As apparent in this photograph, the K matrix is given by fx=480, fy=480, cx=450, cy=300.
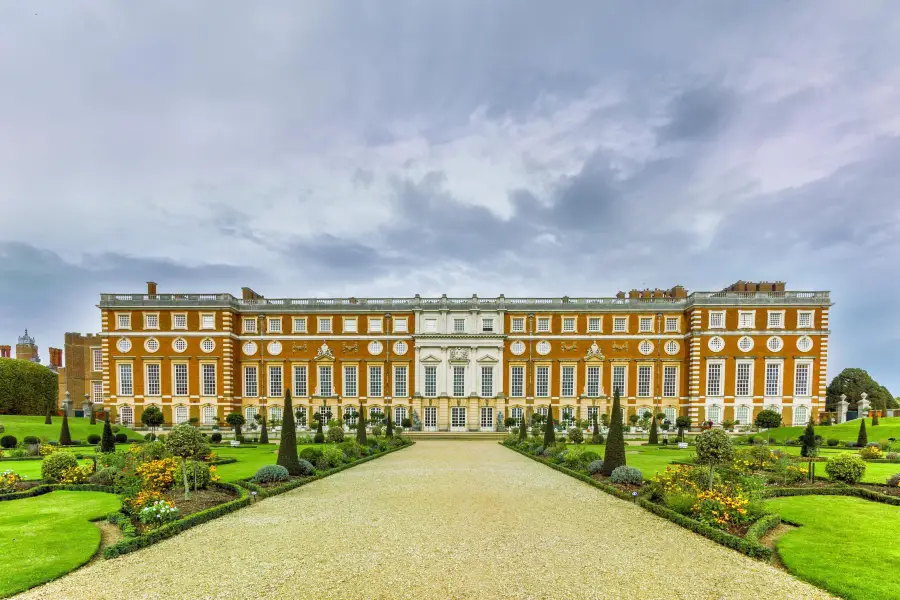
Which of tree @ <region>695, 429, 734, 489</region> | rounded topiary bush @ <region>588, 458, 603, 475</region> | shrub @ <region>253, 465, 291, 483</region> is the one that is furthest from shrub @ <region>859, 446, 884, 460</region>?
shrub @ <region>253, 465, 291, 483</region>

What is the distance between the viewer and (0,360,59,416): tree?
43219 millimetres

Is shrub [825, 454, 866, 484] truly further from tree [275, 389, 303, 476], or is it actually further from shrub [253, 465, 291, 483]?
tree [275, 389, 303, 476]

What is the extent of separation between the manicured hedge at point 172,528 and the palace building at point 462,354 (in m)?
31.8

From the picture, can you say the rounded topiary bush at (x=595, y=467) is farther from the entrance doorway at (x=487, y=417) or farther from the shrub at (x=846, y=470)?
the entrance doorway at (x=487, y=417)

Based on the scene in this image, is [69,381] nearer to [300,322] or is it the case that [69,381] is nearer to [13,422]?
[13,422]

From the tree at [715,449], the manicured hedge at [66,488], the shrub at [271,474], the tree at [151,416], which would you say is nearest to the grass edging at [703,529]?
the tree at [715,449]

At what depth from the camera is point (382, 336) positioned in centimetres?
4506

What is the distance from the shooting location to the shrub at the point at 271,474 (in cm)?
1512

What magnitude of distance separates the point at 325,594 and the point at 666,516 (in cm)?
810

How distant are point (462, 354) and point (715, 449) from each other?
33314 millimetres

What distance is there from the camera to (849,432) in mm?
32281

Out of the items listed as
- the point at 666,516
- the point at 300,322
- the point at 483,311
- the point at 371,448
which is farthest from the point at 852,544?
the point at 300,322

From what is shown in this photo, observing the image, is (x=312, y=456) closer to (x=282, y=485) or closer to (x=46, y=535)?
(x=282, y=485)

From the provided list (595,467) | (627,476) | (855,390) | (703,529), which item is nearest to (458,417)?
(595,467)
